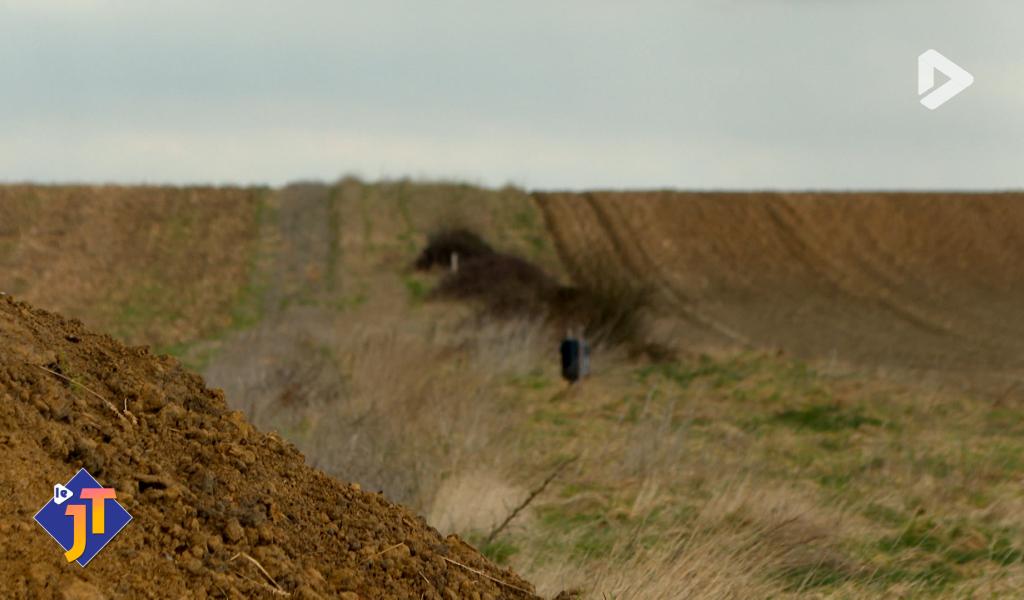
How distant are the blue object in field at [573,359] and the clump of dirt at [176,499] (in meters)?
10.9

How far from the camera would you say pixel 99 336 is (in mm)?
5438

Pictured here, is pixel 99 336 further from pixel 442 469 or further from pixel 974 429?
pixel 974 429

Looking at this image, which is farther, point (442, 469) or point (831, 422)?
point (831, 422)

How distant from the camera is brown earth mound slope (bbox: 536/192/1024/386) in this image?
30344 millimetres

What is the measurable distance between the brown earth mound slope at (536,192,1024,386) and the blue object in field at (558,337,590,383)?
22.2ft

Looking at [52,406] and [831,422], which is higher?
[52,406]

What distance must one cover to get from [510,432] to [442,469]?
97.6 inches

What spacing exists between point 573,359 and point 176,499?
12016 millimetres

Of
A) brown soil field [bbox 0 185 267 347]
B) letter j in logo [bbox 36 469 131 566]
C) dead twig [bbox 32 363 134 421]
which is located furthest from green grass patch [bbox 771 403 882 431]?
brown soil field [bbox 0 185 267 347]

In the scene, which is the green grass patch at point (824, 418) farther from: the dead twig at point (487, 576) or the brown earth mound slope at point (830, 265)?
the brown earth mound slope at point (830, 265)

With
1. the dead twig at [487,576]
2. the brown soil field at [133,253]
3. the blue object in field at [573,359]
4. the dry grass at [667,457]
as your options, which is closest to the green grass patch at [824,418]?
the dry grass at [667,457]

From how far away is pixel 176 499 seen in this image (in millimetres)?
4324

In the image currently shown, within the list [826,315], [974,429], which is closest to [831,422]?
[974,429]

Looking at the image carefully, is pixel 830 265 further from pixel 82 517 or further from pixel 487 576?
pixel 82 517
